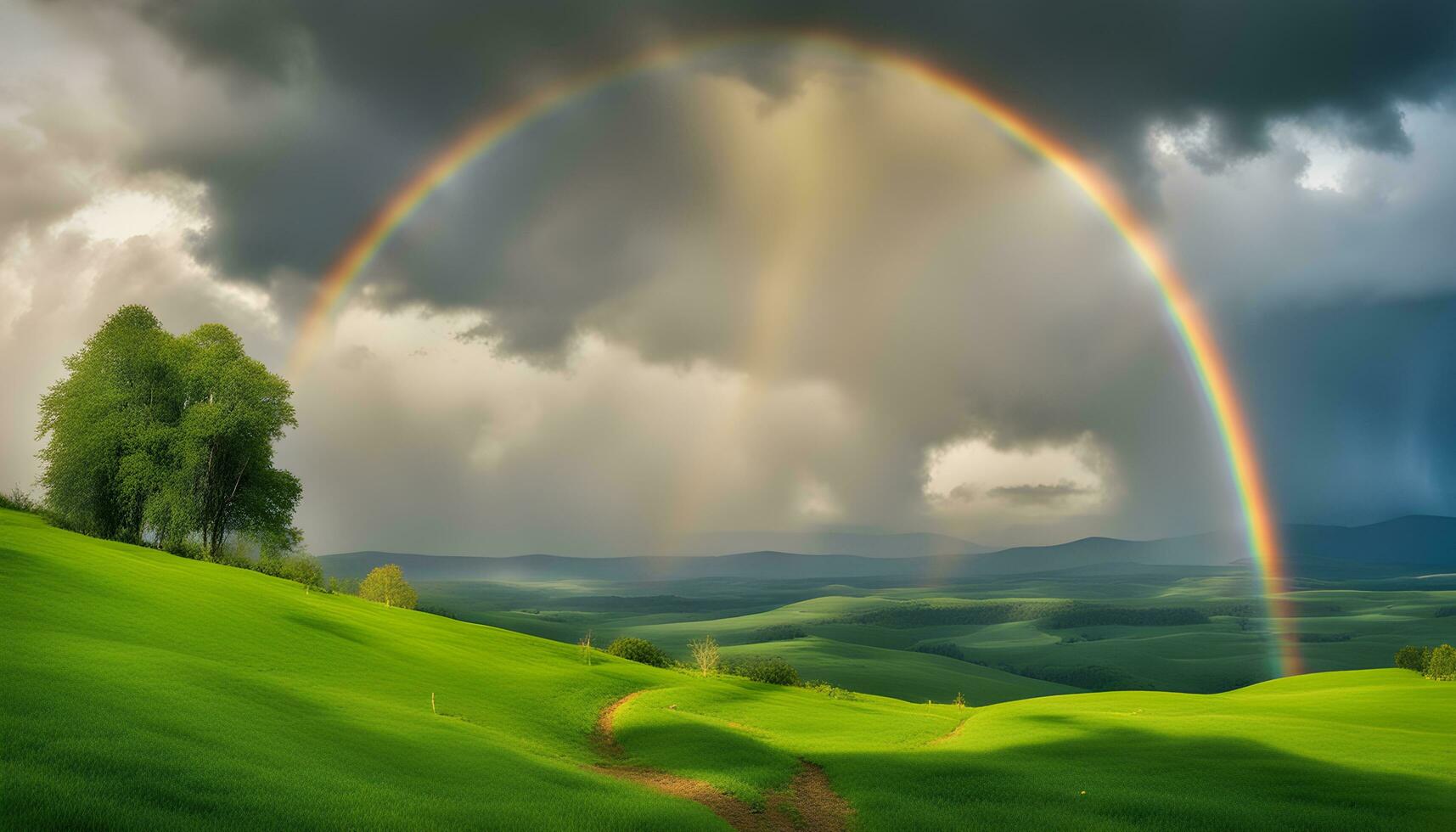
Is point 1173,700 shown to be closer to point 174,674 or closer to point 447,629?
point 447,629

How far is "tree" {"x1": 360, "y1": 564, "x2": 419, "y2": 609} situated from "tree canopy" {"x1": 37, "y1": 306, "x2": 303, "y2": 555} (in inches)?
806

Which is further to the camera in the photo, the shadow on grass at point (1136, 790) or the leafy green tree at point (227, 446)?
the leafy green tree at point (227, 446)

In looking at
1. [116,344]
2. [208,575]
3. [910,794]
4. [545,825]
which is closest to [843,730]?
[910,794]

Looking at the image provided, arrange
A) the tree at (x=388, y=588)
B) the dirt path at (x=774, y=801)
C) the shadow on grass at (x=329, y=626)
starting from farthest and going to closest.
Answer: the tree at (x=388, y=588) → the shadow on grass at (x=329, y=626) → the dirt path at (x=774, y=801)

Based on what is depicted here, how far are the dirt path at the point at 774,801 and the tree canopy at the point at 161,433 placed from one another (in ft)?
198

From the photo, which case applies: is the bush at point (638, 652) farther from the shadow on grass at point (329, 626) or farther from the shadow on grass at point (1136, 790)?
the shadow on grass at point (1136, 790)

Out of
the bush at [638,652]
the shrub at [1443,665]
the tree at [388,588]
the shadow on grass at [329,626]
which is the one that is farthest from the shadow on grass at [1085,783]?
the shrub at [1443,665]

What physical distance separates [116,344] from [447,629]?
1735 inches

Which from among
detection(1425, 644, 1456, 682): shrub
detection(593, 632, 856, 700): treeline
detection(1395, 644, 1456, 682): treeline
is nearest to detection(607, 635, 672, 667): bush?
detection(593, 632, 856, 700): treeline

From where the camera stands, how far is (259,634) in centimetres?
4016

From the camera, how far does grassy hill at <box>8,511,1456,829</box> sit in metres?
18.3

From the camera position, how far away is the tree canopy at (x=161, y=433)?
70.9 meters

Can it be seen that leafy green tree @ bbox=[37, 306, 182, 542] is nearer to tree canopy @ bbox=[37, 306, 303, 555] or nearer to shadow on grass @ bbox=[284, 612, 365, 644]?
tree canopy @ bbox=[37, 306, 303, 555]

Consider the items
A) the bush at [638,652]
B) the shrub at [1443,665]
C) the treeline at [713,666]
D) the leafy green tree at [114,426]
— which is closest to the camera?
the leafy green tree at [114,426]
